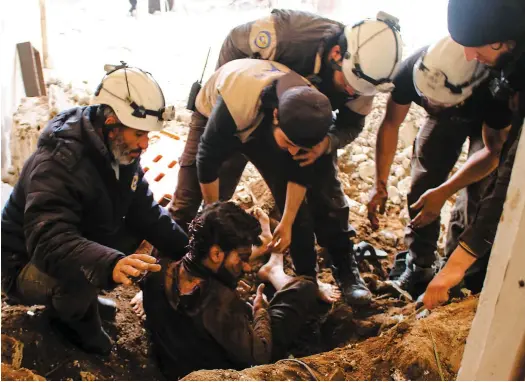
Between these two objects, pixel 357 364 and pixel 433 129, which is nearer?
pixel 357 364

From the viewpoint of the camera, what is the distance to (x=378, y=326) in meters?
3.48

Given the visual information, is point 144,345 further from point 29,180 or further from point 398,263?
point 398,263

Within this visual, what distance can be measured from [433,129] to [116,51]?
3.86 meters

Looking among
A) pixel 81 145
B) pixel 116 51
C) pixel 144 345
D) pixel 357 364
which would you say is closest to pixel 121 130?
pixel 81 145

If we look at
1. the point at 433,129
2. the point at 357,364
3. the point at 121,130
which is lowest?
the point at 357,364

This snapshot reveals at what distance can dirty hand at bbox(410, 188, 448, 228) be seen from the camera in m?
3.20

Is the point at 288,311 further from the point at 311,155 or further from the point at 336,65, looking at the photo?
the point at 336,65

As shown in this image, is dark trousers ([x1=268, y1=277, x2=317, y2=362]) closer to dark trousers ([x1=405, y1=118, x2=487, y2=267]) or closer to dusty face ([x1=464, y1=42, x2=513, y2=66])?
dark trousers ([x1=405, y1=118, x2=487, y2=267])

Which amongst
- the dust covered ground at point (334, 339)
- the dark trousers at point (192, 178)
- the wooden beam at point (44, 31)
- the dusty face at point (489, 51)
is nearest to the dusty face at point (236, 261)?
the dust covered ground at point (334, 339)

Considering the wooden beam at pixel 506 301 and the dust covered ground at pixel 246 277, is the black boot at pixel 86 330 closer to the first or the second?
the dust covered ground at pixel 246 277

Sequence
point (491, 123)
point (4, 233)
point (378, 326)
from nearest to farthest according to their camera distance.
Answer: point (4, 233)
point (491, 123)
point (378, 326)

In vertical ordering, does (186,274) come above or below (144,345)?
above

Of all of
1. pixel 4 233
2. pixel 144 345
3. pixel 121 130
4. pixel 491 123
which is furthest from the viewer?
pixel 144 345

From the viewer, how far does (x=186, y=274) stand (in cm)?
A: 259
